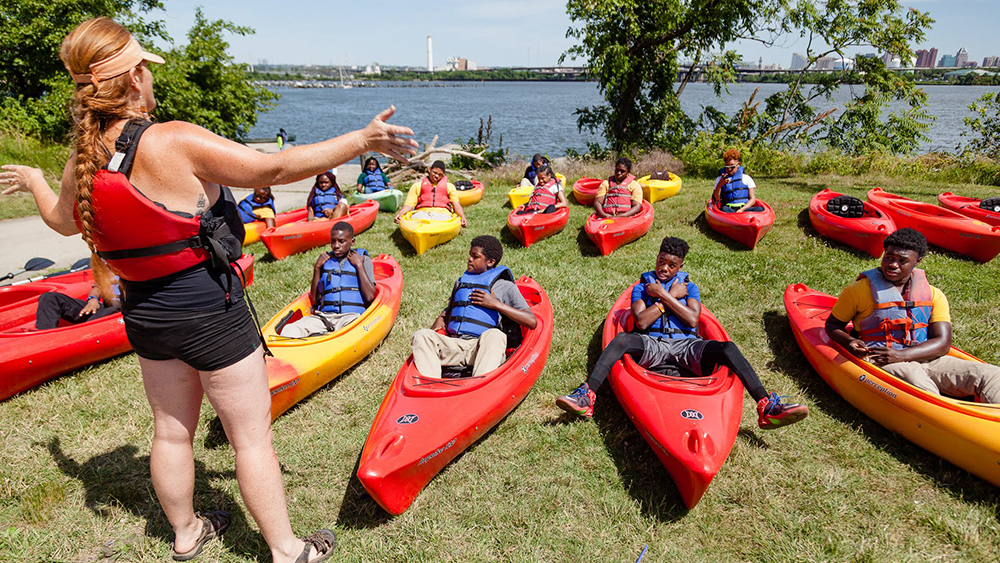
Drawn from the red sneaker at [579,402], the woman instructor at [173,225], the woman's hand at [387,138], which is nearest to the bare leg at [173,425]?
the woman instructor at [173,225]

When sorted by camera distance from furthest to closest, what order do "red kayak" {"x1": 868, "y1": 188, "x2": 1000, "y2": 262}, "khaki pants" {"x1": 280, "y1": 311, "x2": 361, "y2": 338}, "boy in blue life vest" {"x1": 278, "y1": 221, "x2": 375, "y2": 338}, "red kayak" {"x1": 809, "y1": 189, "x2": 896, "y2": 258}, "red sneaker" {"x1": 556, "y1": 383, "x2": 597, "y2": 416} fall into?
"red kayak" {"x1": 809, "y1": 189, "x2": 896, "y2": 258} < "red kayak" {"x1": 868, "y1": 188, "x2": 1000, "y2": 262} < "boy in blue life vest" {"x1": 278, "y1": 221, "x2": 375, "y2": 338} < "khaki pants" {"x1": 280, "y1": 311, "x2": 361, "y2": 338} < "red sneaker" {"x1": 556, "y1": 383, "x2": 597, "y2": 416}

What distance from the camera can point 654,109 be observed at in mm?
16391

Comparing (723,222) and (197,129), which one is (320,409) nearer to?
(197,129)

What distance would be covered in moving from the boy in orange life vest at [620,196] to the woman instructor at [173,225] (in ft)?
20.6

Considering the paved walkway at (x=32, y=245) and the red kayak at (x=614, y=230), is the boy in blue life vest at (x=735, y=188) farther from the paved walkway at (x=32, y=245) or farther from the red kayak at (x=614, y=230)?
the paved walkway at (x=32, y=245)

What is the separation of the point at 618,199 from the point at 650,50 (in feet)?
31.5

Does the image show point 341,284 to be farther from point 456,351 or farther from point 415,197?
point 415,197

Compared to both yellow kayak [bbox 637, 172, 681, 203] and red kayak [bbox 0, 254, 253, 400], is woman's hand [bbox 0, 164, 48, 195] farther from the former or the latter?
yellow kayak [bbox 637, 172, 681, 203]

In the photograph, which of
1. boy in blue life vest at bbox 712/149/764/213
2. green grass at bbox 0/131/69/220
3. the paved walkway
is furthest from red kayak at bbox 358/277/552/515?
green grass at bbox 0/131/69/220

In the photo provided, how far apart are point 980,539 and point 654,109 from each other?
15453 mm

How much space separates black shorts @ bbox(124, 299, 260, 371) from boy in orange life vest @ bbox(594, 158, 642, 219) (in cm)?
644

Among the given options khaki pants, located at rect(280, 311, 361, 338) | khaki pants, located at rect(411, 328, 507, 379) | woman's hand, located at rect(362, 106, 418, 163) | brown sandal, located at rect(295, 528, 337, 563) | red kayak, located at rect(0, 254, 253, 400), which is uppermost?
woman's hand, located at rect(362, 106, 418, 163)

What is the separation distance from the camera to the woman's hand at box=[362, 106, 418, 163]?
187 centimetres

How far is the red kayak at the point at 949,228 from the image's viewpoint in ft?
20.5
